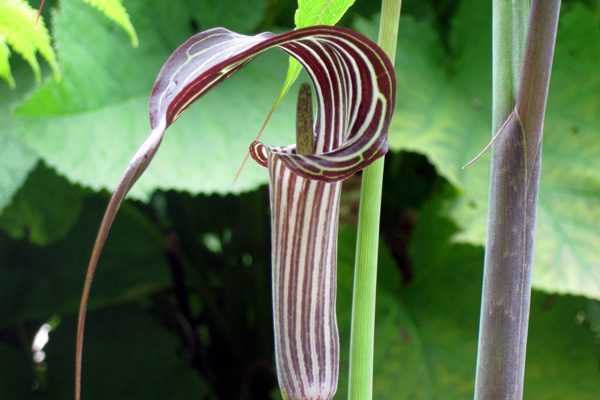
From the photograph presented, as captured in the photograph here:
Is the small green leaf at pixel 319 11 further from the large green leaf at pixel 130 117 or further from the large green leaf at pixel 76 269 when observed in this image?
the large green leaf at pixel 76 269

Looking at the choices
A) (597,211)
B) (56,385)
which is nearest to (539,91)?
(597,211)


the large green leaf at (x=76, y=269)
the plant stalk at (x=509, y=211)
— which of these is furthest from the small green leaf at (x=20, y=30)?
the large green leaf at (x=76, y=269)

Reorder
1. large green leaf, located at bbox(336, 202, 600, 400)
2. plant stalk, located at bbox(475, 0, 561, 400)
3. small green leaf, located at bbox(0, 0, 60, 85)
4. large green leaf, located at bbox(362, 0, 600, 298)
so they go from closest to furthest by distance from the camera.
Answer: plant stalk, located at bbox(475, 0, 561, 400)
small green leaf, located at bbox(0, 0, 60, 85)
large green leaf, located at bbox(362, 0, 600, 298)
large green leaf, located at bbox(336, 202, 600, 400)

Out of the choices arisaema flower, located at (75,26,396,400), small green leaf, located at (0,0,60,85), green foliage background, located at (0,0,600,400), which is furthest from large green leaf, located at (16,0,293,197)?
arisaema flower, located at (75,26,396,400)

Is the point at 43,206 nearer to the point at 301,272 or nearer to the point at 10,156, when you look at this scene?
the point at 10,156

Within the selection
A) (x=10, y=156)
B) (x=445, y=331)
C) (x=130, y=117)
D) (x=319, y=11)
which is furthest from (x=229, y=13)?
(x=319, y=11)

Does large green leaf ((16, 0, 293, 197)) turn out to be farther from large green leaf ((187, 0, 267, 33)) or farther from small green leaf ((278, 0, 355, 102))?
small green leaf ((278, 0, 355, 102))
